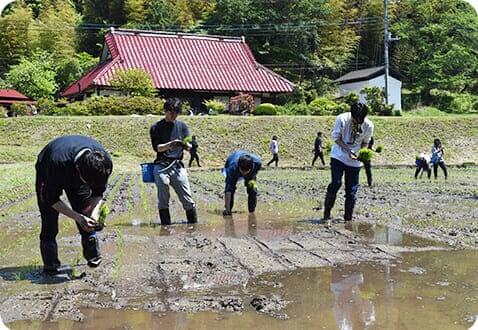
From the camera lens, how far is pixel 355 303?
3.94 meters

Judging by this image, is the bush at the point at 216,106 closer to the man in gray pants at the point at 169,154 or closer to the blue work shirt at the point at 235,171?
the blue work shirt at the point at 235,171

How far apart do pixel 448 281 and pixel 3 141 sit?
964 inches

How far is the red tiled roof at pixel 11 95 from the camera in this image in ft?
120

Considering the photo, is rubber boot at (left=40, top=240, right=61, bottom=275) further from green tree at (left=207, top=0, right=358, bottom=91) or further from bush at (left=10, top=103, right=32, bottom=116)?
green tree at (left=207, top=0, right=358, bottom=91)

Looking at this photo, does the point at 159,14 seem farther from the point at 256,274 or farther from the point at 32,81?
the point at 256,274

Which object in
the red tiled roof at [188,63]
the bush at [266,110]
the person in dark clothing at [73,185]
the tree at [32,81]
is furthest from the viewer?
the tree at [32,81]

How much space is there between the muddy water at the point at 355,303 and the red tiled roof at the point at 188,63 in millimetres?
29667

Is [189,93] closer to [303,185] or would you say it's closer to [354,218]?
[303,185]

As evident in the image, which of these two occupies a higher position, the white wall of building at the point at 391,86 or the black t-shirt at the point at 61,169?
the white wall of building at the point at 391,86

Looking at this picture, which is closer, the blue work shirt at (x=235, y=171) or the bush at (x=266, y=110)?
the blue work shirt at (x=235, y=171)

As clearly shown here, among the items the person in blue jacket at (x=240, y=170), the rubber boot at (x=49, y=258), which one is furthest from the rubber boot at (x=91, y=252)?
the person in blue jacket at (x=240, y=170)

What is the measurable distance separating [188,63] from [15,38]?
1989cm

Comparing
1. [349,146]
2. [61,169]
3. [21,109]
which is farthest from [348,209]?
[21,109]

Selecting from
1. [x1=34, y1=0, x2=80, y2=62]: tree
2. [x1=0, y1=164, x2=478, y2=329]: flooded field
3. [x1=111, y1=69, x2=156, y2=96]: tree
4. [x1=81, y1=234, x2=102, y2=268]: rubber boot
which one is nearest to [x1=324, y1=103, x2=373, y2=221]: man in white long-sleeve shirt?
[x1=0, y1=164, x2=478, y2=329]: flooded field
